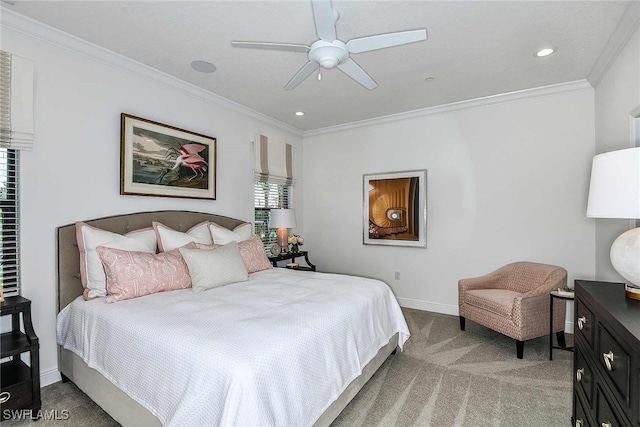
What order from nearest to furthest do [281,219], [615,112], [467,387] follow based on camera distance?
1. [467,387]
2. [615,112]
3. [281,219]

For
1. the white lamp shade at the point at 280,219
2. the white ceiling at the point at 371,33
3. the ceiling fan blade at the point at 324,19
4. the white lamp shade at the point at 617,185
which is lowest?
the white lamp shade at the point at 280,219

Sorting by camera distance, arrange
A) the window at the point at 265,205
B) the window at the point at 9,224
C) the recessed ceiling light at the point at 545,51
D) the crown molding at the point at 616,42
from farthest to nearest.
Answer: the window at the point at 265,205 < the recessed ceiling light at the point at 545,51 < the window at the point at 9,224 < the crown molding at the point at 616,42

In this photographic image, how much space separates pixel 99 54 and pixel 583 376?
4.10m

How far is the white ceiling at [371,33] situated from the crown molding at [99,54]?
69 millimetres

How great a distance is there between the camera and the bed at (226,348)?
1.37m

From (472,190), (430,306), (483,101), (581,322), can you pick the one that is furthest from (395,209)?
(581,322)

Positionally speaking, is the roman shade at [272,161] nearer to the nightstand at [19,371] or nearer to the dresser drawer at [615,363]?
the nightstand at [19,371]

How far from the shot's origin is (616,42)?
2.50 meters

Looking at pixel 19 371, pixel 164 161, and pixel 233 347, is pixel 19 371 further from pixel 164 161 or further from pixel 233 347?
pixel 164 161

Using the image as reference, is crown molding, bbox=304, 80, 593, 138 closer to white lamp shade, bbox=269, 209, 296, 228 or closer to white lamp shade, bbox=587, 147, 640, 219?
white lamp shade, bbox=269, 209, 296, 228

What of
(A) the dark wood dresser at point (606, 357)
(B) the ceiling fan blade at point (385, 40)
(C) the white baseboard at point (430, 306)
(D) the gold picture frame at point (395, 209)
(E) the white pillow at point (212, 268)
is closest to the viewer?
(A) the dark wood dresser at point (606, 357)

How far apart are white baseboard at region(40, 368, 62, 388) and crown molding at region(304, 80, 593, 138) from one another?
428cm

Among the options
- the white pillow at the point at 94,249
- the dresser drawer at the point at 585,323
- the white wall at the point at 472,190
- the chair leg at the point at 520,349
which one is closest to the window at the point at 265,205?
the white wall at the point at 472,190

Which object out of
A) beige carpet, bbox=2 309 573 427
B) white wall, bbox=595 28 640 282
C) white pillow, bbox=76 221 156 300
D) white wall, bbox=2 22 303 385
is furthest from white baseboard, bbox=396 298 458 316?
white pillow, bbox=76 221 156 300
